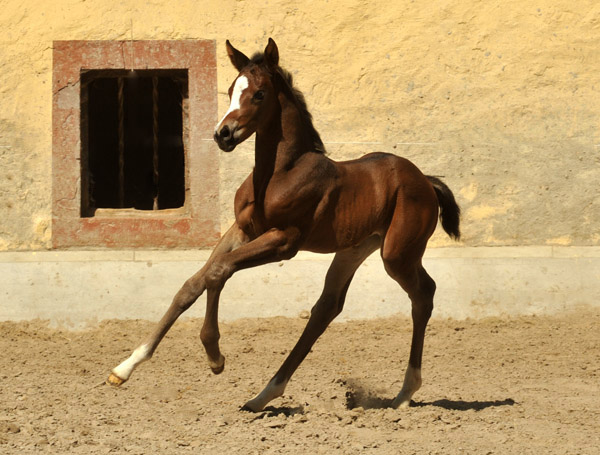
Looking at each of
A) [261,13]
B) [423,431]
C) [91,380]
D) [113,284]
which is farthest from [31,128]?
[423,431]

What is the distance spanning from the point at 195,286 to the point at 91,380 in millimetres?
1647

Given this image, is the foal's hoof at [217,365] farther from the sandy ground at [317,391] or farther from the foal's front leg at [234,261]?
the sandy ground at [317,391]

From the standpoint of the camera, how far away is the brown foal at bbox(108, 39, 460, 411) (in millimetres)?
4520

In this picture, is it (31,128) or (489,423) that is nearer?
(489,423)

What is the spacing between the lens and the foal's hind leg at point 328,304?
199 inches

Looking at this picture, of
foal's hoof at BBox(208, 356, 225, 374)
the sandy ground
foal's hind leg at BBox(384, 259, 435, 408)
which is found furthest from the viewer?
foal's hind leg at BBox(384, 259, 435, 408)

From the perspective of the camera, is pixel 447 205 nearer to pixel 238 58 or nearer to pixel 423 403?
pixel 423 403

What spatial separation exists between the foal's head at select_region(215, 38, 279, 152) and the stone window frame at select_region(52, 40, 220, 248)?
2.95 m

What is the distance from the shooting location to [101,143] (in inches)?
329

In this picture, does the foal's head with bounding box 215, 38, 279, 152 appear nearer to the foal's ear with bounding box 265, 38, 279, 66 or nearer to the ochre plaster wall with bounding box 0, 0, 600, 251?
the foal's ear with bounding box 265, 38, 279, 66

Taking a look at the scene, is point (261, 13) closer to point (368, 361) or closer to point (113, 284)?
point (113, 284)

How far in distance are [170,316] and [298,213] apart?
2.78ft

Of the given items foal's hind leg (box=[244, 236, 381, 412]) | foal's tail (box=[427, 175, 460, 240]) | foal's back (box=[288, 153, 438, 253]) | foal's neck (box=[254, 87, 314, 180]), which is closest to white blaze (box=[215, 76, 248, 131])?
foal's neck (box=[254, 87, 314, 180])

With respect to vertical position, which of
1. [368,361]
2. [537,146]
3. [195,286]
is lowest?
[368,361]
